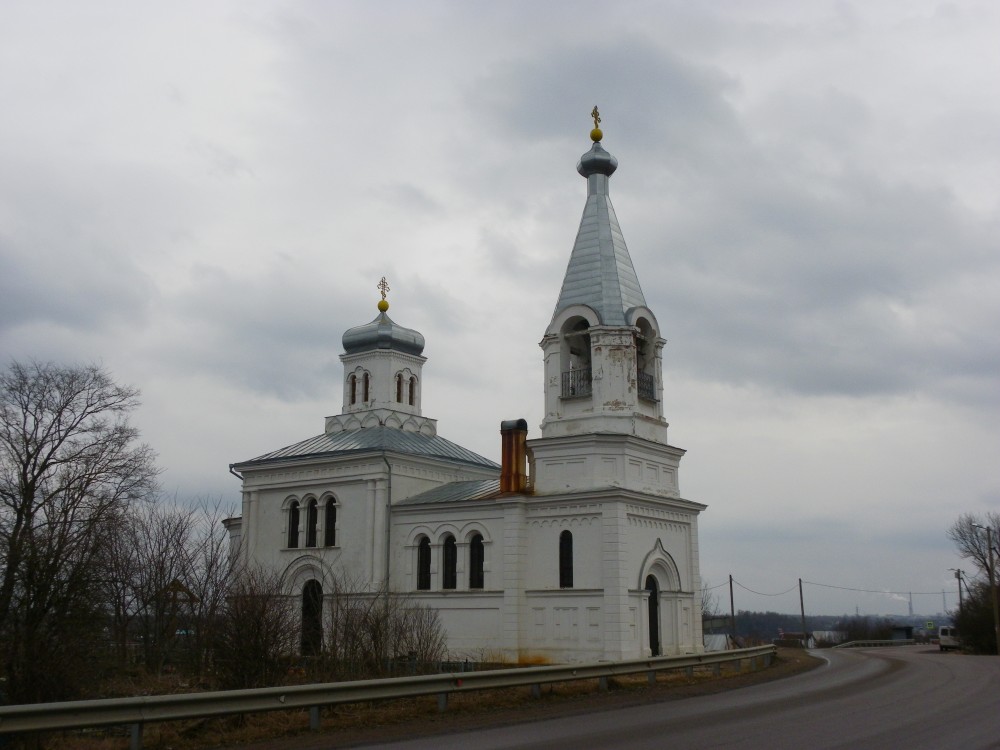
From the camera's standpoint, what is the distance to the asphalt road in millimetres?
12062

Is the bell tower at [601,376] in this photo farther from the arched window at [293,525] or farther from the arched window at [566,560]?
the arched window at [293,525]

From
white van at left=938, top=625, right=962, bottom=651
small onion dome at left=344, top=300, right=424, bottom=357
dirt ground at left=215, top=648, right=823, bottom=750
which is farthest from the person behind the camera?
white van at left=938, top=625, right=962, bottom=651

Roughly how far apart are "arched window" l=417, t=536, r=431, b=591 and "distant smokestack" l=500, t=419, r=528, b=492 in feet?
13.0

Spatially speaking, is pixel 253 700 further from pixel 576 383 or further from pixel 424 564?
pixel 424 564

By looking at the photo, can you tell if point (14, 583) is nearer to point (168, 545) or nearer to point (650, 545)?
point (168, 545)

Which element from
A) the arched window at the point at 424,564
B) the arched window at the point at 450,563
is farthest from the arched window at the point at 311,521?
the arched window at the point at 450,563

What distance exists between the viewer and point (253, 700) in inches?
508

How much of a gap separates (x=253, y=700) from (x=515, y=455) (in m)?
19.8

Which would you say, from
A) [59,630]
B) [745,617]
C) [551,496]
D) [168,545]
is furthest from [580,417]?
[745,617]

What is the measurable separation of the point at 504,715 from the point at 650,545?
16.7 m

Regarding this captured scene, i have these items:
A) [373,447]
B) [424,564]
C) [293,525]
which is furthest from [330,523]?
[424,564]

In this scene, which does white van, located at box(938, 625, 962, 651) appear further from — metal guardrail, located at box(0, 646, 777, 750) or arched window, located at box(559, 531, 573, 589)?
metal guardrail, located at box(0, 646, 777, 750)

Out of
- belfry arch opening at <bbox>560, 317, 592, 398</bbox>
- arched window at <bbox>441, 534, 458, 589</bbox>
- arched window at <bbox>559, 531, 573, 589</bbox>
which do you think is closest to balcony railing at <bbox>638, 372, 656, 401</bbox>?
belfry arch opening at <bbox>560, 317, 592, 398</bbox>

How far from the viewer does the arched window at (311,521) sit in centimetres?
3662
